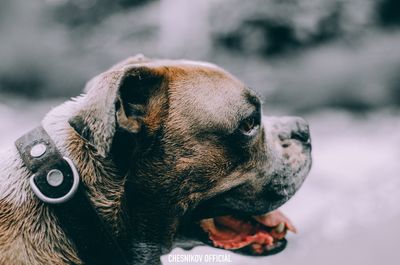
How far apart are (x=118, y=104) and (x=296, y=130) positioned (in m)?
1.11

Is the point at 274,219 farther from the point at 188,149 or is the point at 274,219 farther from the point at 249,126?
the point at 188,149

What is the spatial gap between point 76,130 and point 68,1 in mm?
4550

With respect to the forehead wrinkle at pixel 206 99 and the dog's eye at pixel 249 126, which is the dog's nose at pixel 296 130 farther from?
the forehead wrinkle at pixel 206 99

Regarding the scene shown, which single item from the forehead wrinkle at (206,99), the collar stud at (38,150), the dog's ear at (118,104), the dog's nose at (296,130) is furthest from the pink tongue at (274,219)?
the collar stud at (38,150)

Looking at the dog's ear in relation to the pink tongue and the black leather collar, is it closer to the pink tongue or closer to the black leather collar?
the black leather collar

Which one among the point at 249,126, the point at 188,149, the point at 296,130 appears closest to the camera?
the point at 188,149

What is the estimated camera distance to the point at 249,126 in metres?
2.61

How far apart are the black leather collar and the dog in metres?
0.05

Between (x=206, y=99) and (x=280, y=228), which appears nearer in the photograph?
(x=206, y=99)

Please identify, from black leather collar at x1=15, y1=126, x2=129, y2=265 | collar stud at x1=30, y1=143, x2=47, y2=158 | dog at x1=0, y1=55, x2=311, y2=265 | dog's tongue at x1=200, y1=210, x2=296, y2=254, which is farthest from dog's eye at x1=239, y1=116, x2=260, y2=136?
collar stud at x1=30, y1=143, x2=47, y2=158

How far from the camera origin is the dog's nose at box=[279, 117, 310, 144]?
2.94 meters

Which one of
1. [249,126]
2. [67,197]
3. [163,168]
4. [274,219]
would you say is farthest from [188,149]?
[274,219]

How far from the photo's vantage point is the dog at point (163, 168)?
2.20 m

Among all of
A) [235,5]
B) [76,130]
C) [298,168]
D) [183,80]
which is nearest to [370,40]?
[235,5]
